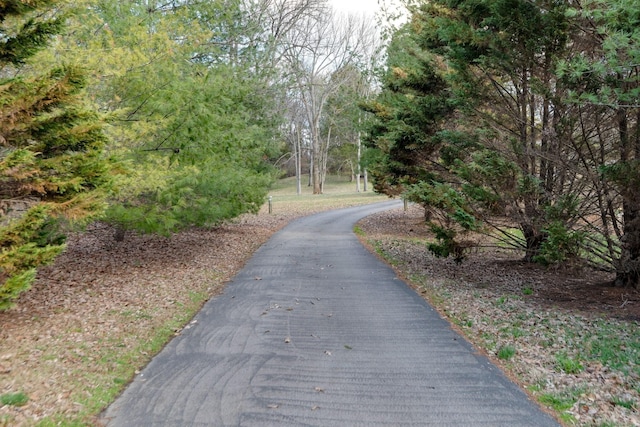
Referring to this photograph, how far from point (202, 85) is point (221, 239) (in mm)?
7151

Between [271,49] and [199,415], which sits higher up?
[271,49]

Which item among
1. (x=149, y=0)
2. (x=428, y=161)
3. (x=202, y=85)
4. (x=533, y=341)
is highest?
(x=149, y=0)

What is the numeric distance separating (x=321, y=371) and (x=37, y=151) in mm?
4648

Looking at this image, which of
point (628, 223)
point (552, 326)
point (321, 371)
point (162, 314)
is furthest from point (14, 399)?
point (628, 223)

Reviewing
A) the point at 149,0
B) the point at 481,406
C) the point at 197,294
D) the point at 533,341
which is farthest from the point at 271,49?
the point at 481,406

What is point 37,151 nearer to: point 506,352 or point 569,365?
point 506,352

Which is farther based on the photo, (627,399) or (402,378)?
(402,378)

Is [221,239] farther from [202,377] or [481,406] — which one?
[481,406]

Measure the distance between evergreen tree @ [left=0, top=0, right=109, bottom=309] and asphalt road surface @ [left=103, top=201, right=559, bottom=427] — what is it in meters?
2.05

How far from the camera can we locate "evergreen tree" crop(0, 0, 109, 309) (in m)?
5.33

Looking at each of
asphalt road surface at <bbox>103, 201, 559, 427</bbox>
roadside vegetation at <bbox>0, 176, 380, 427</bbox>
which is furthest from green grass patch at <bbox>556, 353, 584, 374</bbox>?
roadside vegetation at <bbox>0, 176, 380, 427</bbox>

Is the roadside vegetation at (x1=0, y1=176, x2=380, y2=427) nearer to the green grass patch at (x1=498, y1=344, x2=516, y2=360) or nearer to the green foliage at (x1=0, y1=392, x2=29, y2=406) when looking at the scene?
the green foliage at (x1=0, y1=392, x2=29, y2=406)

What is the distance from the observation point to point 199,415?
408 cm

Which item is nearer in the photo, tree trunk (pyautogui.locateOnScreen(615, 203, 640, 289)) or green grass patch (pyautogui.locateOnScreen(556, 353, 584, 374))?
green grass patch (pyautogui.locateOnScreen(556, 353, 584, 374))
